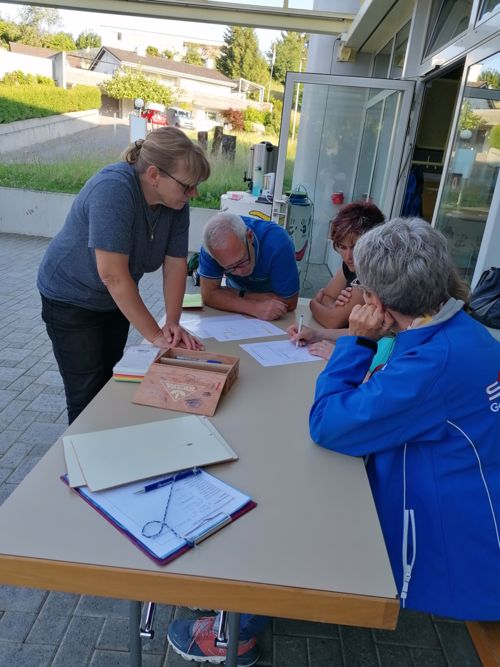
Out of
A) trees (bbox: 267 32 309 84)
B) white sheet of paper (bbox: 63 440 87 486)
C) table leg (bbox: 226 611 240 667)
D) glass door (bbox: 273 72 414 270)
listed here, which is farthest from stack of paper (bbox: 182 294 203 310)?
trees (bbox: 267 32 309 84)

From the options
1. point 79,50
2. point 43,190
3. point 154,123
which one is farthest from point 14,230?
point 79,50

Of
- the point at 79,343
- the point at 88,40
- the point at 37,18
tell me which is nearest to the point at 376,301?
the point at 79,343

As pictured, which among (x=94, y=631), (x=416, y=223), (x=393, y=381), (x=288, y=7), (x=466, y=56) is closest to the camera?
(x=393, y=381)

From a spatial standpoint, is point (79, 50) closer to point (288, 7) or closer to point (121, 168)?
point (288, 7)

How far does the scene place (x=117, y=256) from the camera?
1572 millimetres

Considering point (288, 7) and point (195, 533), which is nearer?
point (195, 533)

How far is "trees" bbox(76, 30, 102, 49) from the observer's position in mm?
19594

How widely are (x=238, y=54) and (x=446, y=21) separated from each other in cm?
2351

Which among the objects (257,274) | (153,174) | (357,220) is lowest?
(257,274)

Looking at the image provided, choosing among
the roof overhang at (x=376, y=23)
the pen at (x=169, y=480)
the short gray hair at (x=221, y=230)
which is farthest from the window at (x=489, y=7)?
the pen at (x=169, y=480)

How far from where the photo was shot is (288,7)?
19.0 ft

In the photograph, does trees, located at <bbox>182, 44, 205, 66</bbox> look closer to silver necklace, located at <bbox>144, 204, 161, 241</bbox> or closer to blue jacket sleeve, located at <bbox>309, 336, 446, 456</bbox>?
silver necklace, located at <bbox>144, 204, 161, 241</bbox>

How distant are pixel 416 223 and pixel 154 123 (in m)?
10.8

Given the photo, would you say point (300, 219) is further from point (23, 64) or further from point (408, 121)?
point (23, 64)
